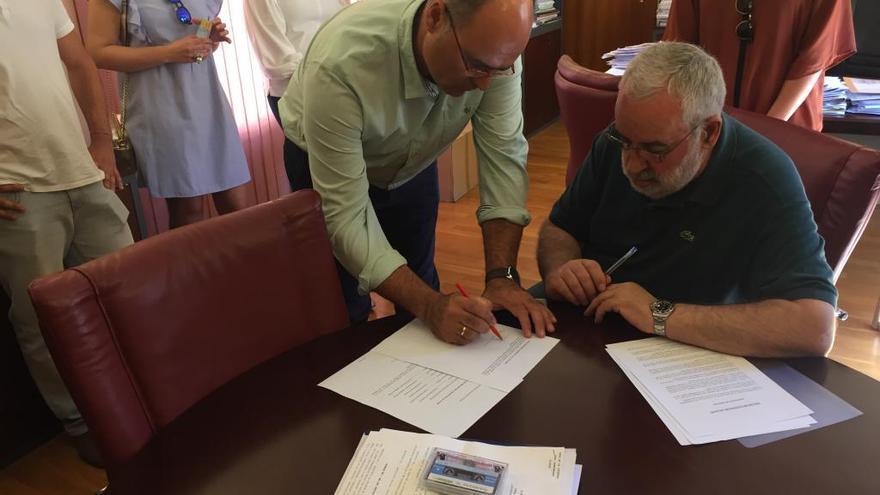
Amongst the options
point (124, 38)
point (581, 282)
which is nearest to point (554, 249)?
point (581, 282)

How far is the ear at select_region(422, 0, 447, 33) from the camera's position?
129cm

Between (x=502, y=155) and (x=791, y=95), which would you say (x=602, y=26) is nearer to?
(x=791, y=95)

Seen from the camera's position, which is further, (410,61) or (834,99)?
(834,99)

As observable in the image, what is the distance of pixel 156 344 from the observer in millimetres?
1139

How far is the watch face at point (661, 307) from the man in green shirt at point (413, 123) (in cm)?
18

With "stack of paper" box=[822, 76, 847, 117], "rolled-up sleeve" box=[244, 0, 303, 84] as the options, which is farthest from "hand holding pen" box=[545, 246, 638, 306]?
"rolled-up sleeve" box=[244, 0, 303, 84]

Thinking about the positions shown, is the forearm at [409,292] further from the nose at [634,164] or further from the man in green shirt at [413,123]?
the nose at [634,164]

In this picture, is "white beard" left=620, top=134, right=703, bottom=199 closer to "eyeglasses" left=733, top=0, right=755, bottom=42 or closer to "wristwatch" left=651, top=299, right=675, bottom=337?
"wristwatch" left=651, top=299, right=675, bottom=337

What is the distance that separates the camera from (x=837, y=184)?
146 cm

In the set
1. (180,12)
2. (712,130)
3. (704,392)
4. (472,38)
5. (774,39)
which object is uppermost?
(180,12)

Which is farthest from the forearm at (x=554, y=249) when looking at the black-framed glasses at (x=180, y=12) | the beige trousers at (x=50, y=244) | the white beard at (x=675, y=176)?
the black-framed glasses at (x=180, y=12)

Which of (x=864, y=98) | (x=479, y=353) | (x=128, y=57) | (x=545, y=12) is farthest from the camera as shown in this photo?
(x=545, y=12)

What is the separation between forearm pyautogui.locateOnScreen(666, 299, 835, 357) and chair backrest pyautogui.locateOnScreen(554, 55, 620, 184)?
3.51 ft

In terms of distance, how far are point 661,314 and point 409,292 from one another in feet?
1.55
